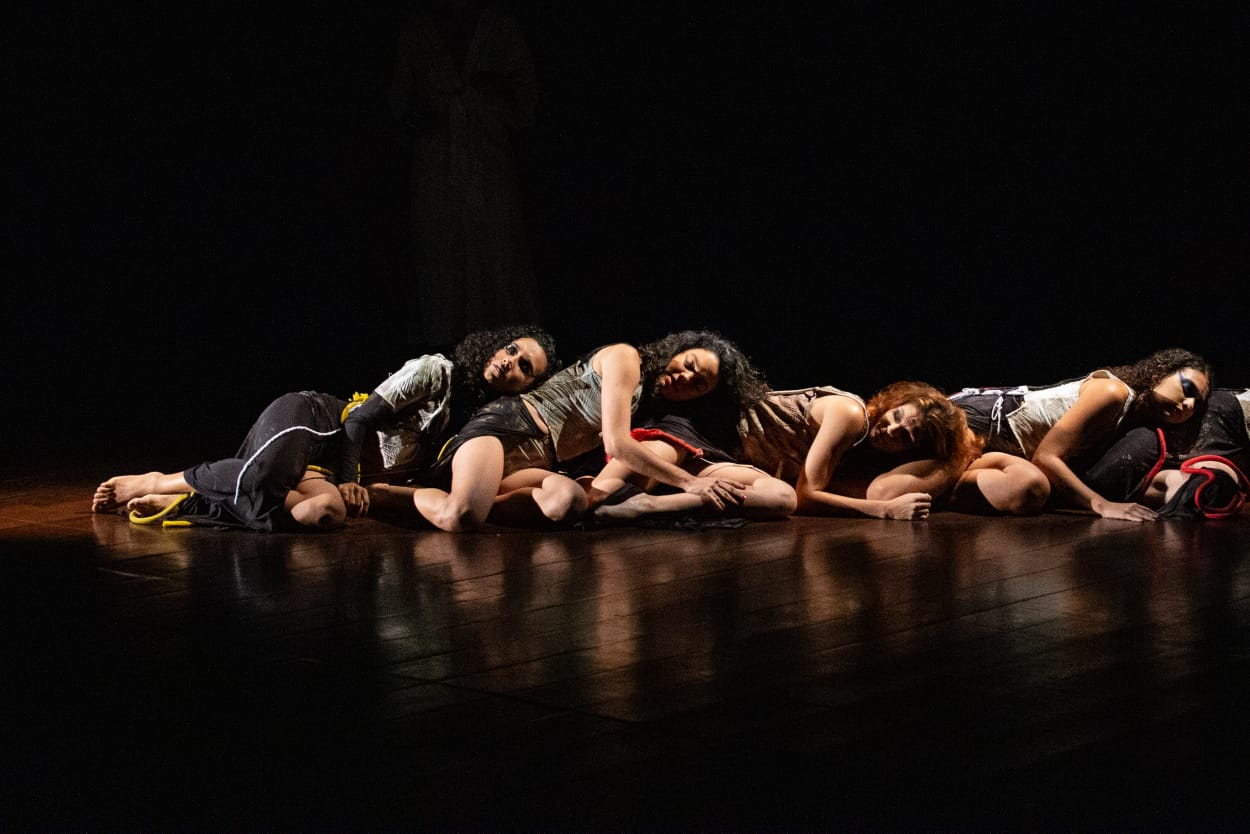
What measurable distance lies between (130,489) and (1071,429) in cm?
287

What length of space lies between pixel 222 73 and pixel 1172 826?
7171mm

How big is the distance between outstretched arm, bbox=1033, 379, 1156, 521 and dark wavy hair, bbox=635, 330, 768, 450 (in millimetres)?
891

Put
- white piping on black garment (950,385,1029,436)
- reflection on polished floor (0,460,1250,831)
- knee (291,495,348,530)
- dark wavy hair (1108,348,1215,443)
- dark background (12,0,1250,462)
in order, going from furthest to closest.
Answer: dark background (12,0,1250,462) < white piping on black garment (950,385,1029,436) < dark wavy hair (1108,348,1215,443) < knee (291,495,348,530) < reflection on polished floor (0,460,1250,831)

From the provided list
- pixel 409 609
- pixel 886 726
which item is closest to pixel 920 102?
pixel 409 609

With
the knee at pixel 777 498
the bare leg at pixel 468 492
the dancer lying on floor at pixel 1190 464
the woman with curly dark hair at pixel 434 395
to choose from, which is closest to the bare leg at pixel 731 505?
the knee at pixel 777 498

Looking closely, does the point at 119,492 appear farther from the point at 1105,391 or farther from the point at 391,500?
the point at 1105,391

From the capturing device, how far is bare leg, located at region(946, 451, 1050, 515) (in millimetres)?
4562

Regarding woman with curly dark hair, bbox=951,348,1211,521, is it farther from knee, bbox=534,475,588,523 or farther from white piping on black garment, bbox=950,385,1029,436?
knee, bbox=534,475,588,523

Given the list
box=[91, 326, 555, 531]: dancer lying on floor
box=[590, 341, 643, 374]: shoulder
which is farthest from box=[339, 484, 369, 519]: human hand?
box=[590, 341, 643, 374]: shoulder

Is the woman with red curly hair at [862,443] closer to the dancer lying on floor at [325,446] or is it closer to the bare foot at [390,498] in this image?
the dancer lying on floor at [325,446]

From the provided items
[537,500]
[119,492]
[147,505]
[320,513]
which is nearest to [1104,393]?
[537,500]

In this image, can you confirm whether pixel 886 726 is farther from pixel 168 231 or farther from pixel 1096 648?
pixel 168 231

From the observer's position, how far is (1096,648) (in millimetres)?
2998

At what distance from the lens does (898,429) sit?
4648mm
